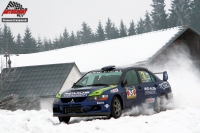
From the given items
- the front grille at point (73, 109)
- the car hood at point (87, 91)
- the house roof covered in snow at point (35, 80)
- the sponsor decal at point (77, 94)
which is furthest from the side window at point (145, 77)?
the house roof covered in snow at point (35, 80)

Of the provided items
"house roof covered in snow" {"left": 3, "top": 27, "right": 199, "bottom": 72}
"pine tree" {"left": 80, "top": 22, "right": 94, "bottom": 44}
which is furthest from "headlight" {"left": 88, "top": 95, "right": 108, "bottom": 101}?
"pine tree" {"left": 80, "top": 22, "right": 94, "bottom": 44}

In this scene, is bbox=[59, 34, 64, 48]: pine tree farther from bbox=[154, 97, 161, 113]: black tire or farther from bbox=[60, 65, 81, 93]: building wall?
bbox=[154, 97, 161, 113]: black tire

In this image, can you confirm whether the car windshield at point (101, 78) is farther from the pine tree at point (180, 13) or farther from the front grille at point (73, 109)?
the pine tree at point (180, 13)

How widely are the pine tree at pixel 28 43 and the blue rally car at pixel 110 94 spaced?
83.7 meters

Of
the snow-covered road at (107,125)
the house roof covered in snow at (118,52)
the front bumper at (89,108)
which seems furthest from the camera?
the house roof covered in snow at (118,52)

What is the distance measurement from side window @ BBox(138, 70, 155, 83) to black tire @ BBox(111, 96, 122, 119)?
1863mm

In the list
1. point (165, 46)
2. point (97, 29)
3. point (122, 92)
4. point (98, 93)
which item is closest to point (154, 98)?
point (122, 92)

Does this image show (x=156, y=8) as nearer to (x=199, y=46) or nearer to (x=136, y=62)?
(x=199, y=46)

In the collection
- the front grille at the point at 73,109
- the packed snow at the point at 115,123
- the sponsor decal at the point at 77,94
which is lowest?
the packed snow at the point at 115,123

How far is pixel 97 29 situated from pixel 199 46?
3046 inches

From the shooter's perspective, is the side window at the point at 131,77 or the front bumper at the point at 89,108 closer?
the front bumper at the point at 89,108

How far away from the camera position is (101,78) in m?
10.7

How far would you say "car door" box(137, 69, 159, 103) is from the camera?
11016 mm

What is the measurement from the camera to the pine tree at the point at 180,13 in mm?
81812
